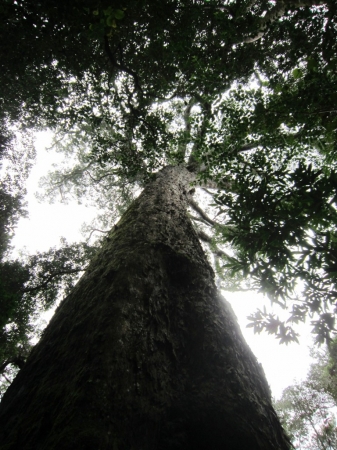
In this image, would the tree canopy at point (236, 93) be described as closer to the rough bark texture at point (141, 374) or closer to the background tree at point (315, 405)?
the rough bark texture at point (141, 374)

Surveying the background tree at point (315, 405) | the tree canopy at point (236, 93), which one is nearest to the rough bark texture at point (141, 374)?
the tree canopy at point (236, 93)

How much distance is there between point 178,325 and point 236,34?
4764 mm

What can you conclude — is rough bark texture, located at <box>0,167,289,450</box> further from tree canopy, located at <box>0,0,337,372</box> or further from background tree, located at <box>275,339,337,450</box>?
background tree, located at <box>275,339,337,450</box>

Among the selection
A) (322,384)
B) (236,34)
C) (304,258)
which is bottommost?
(322,384)

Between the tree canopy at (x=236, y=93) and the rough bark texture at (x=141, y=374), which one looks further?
the tree canopy at (x=236, y=93)

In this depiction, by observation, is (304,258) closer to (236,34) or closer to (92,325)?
(92,325)

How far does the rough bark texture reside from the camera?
1418mm

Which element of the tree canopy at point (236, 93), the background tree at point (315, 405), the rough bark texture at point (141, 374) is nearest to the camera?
the rough bark texture at point (141, 374)

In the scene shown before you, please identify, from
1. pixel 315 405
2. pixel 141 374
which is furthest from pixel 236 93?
pixel 315 405

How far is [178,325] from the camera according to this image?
7.83ft

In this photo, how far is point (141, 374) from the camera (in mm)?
1741

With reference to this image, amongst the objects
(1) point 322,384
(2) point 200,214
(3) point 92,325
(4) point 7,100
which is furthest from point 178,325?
(1) point 322,384

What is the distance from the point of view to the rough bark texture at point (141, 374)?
4.65 ft

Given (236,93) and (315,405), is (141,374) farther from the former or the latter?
(315,405)
